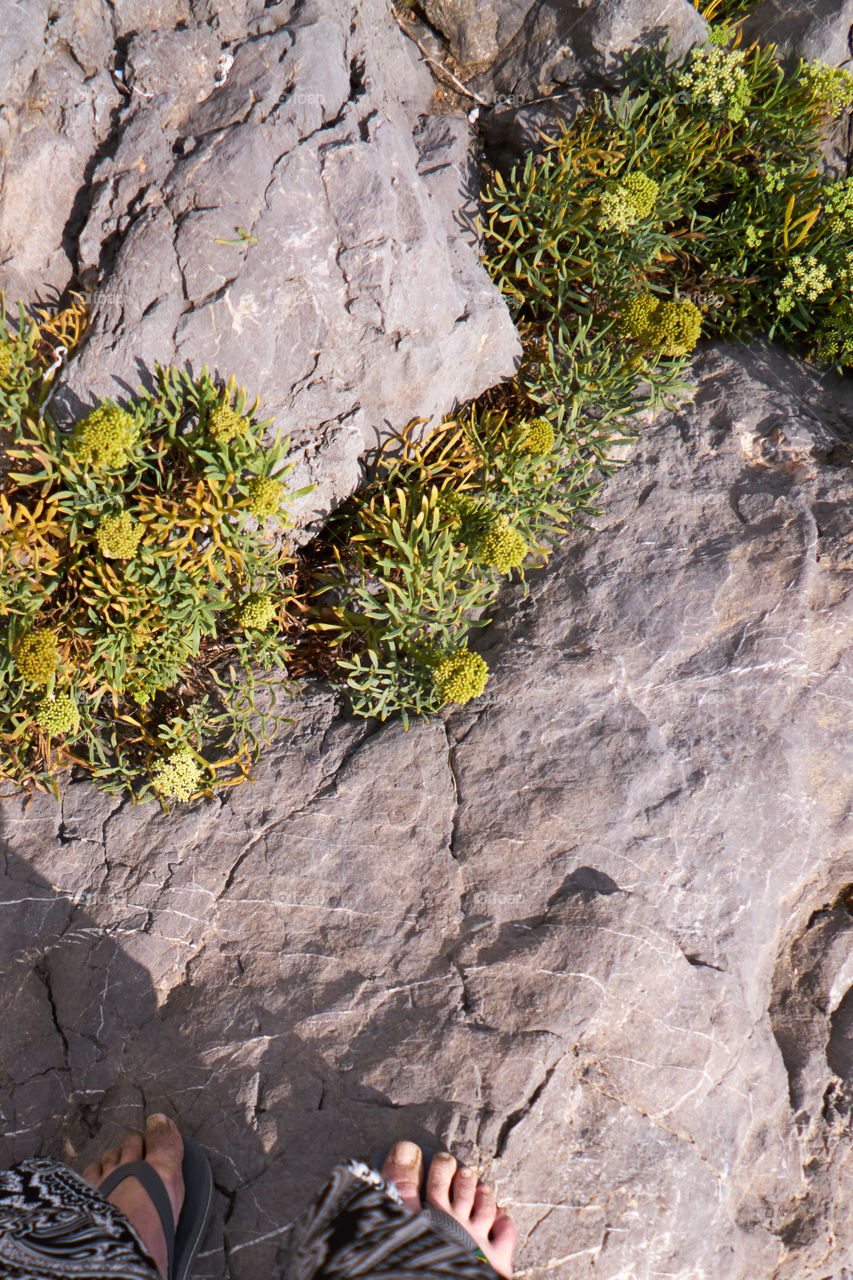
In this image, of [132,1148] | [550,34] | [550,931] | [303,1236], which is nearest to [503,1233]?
[303,1236]

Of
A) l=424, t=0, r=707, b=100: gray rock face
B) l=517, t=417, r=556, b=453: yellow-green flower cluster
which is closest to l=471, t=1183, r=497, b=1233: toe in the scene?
l=517, t=417, r=556, b=453: yellow-green flower cluster

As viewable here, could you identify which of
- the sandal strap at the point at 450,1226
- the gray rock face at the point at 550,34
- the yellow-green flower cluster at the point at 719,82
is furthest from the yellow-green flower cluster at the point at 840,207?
the sandal strap at the point at 450,1226

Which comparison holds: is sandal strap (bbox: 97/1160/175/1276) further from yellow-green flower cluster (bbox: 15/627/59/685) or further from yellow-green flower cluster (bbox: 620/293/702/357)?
yellow-green flower cluster (bbox: 620/293/702/357)

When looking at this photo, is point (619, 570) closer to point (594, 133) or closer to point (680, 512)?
point (680, 512)

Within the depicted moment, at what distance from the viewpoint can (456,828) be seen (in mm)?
2973

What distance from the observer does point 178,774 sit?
2879mm

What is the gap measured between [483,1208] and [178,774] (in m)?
1.76

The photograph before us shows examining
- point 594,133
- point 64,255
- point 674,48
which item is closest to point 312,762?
point 64,255

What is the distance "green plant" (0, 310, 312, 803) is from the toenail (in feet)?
4.64

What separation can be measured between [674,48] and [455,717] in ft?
10.3

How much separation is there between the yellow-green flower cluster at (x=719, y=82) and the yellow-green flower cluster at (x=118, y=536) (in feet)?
9.64

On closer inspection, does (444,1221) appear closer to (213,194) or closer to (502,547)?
(502,547)

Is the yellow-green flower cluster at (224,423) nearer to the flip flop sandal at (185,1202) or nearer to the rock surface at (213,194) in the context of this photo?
the rock surface at (213,194)

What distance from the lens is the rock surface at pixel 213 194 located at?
2.74 metres
